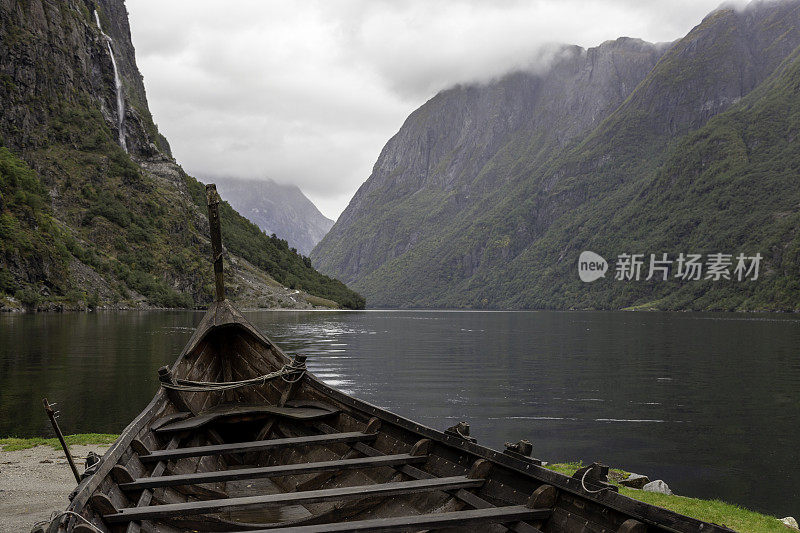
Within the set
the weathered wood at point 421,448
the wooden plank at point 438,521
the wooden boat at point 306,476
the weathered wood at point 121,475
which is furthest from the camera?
the weathered wood at point 421,448

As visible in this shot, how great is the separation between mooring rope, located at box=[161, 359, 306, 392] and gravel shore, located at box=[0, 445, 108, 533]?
317cm

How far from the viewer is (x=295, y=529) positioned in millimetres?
6258

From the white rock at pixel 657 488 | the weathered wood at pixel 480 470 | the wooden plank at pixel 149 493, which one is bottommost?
the white rock at pixel 657 488

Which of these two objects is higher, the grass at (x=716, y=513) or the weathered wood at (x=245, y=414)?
the weathered wood at (x=245, y=414)

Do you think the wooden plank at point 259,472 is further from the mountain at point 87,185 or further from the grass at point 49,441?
the mountain at point 87,185

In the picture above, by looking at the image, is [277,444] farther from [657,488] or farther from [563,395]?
[563,395]

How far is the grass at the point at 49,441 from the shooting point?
55.5 feet

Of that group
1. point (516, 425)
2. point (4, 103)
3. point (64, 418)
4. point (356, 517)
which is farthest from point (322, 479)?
point (4, 103)

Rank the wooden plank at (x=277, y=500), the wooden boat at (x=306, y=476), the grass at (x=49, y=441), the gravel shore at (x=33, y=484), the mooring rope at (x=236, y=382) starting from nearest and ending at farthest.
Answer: the wooden boat at (x=306, y=476), the wooden plank at (x=277, y=500), the gravel shore at (x=33, y=484), the mooring rope at (x=236, y=382), the grass at (x=49, y=441)

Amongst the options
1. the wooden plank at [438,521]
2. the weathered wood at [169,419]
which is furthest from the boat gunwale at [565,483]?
the weathered wood at [169,419]

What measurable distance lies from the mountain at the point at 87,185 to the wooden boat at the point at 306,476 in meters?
128

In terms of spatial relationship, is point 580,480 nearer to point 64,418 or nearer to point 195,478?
point 195,478

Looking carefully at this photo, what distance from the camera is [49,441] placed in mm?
17719

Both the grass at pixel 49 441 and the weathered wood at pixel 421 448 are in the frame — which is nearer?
the weathered wood at pixel 421 448
